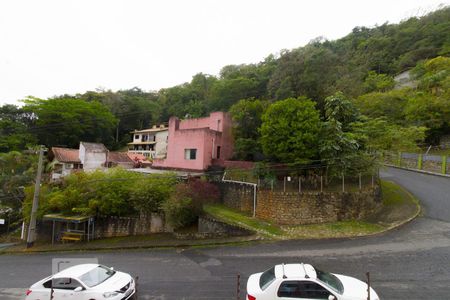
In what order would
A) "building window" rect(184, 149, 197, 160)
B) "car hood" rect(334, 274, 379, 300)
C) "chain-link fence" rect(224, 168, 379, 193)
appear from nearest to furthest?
"car hood" rect(334, 274, 379, 300) → "chain-link fence" rect(224, 168, 379, 193) → "building window" rect(184, 149, 197, 160)

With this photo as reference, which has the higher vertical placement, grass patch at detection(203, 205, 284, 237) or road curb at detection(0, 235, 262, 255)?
grass patch at detection(203, 205, 284, 237)

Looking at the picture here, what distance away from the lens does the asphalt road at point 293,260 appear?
9156 mm

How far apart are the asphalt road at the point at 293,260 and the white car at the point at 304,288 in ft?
5.76

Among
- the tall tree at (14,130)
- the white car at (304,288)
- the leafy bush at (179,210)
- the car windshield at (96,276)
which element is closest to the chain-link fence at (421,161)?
the leafy bush at (179,210)

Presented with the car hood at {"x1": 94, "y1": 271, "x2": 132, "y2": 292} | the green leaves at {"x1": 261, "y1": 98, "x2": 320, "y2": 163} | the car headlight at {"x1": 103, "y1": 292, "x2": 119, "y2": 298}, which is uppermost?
the green leaves at {"x1": 261, "y1": 98, "x2": 320, "y2": 163}

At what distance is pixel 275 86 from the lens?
93.2ft

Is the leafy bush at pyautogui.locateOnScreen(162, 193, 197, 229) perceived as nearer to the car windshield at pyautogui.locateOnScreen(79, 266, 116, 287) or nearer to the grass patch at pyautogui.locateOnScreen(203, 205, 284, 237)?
the grass patch at pyautogui.locateOnScreen(203, 205, 284, 237)

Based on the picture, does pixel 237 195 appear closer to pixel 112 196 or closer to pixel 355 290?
pixel 112 196

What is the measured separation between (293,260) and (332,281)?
4.38 m

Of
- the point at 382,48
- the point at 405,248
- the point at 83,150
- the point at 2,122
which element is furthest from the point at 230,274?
the point at 382,48

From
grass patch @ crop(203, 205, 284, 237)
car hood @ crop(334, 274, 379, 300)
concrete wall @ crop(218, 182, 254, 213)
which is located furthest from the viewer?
concrete wall @ crop(218, 182, 254, 213)

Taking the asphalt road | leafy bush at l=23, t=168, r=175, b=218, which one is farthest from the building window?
the asphalt road

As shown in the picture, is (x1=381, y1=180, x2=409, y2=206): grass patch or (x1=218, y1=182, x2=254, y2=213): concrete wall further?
(x1=218, y1=182, x2=254, y2=213): concrete wall

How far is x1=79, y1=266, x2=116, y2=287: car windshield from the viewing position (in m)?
8.74
